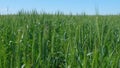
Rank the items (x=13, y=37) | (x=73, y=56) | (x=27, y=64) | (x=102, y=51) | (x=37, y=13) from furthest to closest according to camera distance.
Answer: (x=37, y=13)
(x=13, y=37)
(x=102, y=51)
(x=73, y=56)
(x=27, y=64)

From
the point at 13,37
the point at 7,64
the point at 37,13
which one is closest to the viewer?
the point at 7,64

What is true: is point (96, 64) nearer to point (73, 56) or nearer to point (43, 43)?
point (73, 56)

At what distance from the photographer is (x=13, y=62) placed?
7.16ft

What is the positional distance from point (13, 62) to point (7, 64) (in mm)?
89

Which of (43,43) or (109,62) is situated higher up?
(43,43)

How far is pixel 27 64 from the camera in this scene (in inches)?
74.7

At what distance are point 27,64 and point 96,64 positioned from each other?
1.57ft

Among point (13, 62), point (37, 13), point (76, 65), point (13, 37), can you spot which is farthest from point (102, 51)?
point (37, 13)

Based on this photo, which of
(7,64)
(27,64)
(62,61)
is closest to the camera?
(27,64)

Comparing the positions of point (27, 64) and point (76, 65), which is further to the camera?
point (76, 65)

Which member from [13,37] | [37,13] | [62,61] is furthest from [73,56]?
[37,13]

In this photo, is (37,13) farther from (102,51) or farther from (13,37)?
(102,51)

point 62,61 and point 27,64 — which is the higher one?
point 27,64

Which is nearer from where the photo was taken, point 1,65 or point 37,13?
point 1,65
